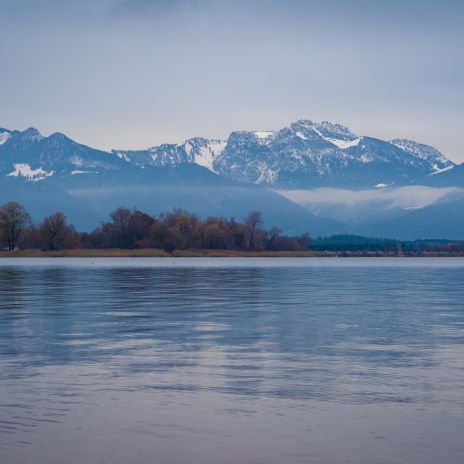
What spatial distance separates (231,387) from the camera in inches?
880

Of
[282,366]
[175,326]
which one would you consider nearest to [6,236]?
[175,326]

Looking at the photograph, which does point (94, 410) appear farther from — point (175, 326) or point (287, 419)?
point (175, 326)

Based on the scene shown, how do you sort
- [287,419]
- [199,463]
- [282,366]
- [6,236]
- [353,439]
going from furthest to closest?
1. [6,236]
2. [282,366]
3. [287,419]
4. [353,439]
5. [199,463]

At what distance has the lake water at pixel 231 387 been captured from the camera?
1656cm

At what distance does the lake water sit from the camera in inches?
652

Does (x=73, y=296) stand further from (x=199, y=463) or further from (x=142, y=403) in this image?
(x=199, y=463)

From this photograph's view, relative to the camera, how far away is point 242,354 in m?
28.5

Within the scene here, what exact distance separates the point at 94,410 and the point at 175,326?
17.6 meters

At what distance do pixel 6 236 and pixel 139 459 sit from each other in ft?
613

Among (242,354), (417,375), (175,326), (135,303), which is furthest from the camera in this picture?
(135,303)

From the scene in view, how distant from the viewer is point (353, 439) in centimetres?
1716

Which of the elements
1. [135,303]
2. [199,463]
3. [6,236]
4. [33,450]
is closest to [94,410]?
A: [33,450]

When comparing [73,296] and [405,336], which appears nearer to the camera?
[405,336]

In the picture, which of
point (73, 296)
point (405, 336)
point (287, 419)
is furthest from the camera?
point (73, 296)
